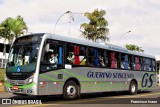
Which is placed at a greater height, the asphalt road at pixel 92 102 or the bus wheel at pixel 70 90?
the bus wheel at pixel 70 90

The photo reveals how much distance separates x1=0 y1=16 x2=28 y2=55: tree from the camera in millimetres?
44016

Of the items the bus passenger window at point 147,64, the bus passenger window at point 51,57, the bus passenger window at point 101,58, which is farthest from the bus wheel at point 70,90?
the bus passenger window at point 147,64

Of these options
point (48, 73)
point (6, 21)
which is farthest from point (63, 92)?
point (6, 21)

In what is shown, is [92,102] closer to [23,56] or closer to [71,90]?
[71,90]

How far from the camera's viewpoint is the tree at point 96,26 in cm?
4631

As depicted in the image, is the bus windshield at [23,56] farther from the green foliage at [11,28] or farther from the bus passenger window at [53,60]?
the green foliage at [11,28]

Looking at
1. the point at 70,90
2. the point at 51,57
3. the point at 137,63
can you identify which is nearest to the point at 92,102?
the point at 70,90

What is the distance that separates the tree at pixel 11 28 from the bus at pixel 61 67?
1012 inches

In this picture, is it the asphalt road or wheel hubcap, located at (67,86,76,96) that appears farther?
wheel hubcap, located at (67,86,76,96)

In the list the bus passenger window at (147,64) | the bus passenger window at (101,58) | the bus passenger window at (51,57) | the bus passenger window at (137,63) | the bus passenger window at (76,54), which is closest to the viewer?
the bus passenger window at (51,57)

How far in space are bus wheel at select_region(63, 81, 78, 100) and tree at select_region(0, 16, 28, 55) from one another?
29.1 m

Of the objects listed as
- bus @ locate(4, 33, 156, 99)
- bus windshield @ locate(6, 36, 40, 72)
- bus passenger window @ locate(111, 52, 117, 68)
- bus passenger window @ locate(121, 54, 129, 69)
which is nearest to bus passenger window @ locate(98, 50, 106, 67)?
bus @ locate(4, 33, 156, 99)

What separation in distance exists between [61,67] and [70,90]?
1244mm

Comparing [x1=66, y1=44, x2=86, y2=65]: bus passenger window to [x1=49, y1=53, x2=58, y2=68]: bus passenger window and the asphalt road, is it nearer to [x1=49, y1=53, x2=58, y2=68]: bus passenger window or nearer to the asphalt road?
[x1=49, y1=53, x2=58, y2=68]: bus passenger window
